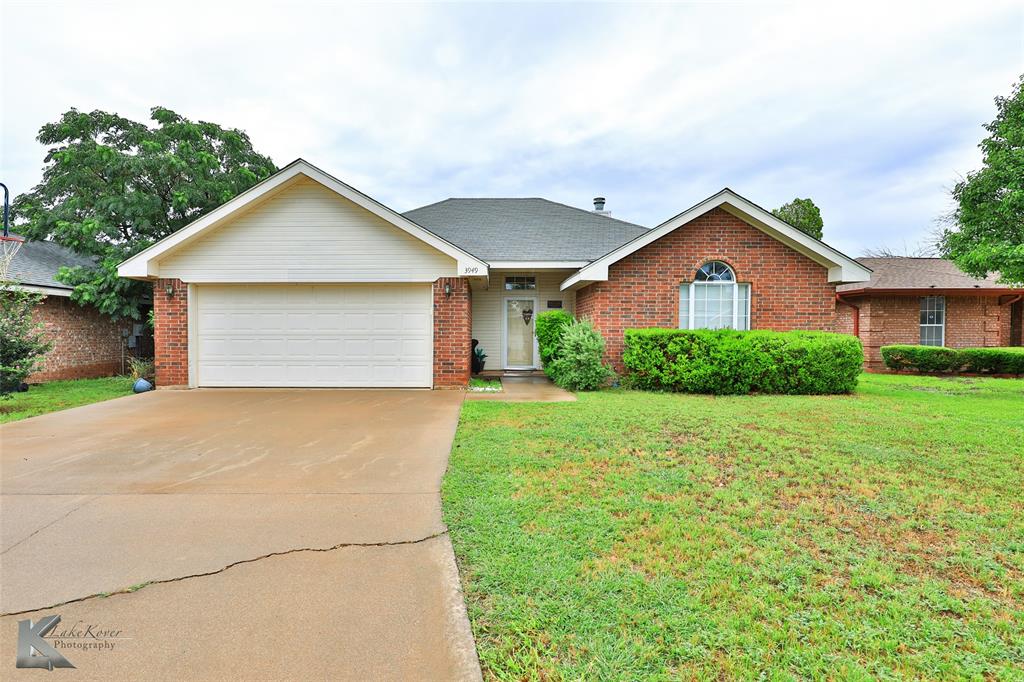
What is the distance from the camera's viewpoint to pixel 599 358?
10664 mm

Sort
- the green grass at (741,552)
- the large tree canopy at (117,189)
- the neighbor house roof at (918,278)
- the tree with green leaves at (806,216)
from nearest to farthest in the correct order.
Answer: the green grass at (741,552), the large tree canopy at (117,189), the neighbor house roof at (918,278), the tree with green leaves at (806,216)

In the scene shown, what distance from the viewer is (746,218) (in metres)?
11.4

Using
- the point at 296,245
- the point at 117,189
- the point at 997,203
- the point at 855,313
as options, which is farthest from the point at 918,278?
the point at 117,189

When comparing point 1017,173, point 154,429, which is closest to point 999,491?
point 154,429

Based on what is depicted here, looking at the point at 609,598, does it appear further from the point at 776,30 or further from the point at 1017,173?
the point at 1017,173

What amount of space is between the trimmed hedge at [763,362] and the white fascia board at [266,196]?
5146mm

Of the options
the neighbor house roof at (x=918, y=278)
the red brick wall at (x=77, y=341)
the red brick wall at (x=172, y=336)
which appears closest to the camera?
the red brick wall at (x=172, y=336)

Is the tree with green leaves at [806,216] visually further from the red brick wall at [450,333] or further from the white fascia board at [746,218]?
the red brick wall at [450,333]

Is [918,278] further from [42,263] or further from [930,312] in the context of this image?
[42,263]

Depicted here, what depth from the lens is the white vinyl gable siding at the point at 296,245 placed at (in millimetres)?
10539

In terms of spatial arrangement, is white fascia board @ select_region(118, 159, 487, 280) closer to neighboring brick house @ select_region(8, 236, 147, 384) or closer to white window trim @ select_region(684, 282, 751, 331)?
neighboring brick house @ select_region(8, 236, 147, 384)

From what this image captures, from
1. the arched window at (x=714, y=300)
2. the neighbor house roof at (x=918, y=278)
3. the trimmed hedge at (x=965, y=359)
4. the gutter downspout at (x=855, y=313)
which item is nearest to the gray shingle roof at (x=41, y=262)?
the arched window at (x=714, y=300)

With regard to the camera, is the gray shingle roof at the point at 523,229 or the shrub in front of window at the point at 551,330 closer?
the shrub in front of window at the point at 551,330

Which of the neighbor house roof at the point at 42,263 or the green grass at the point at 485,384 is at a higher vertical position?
the neighbor house roof at the point at 42,263
